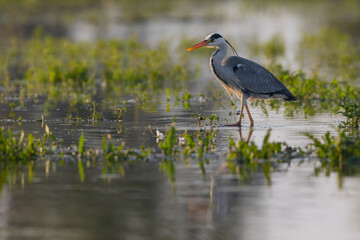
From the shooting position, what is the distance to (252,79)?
12422mm

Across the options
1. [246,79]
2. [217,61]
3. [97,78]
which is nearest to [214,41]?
[217,61]

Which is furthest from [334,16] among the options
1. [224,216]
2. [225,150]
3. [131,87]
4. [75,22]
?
[224,216]

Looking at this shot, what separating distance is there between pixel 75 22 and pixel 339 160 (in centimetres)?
3474

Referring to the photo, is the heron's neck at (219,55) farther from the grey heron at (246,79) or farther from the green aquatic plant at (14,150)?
the green aquatic plant at (14,150)

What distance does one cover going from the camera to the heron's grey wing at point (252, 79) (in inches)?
489

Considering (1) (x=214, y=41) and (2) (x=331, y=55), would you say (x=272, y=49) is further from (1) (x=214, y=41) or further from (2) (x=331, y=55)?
(1) (x=214, y=41)

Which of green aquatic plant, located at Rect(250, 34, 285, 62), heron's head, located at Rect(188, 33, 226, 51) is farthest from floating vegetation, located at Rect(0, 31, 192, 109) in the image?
green aquatic plant, located at Rect(250, 34, 285, 62)

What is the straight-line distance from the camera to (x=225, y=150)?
984cm

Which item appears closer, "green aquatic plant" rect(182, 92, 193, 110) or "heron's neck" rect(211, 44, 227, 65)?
"heron's neck" rect(211, 44, 227, 65)

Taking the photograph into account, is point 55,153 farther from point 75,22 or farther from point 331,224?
point 75,22

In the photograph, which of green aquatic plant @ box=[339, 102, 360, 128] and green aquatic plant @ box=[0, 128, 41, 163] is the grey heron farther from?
green aquatic plant @ box=[0, 128, 41, 163]

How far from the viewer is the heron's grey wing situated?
1241cm

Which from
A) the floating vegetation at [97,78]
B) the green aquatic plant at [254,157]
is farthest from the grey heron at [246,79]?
the floating vegetation at [97,78]

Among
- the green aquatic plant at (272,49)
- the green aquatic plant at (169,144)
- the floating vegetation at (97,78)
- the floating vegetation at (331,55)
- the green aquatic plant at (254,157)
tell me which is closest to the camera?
Answer: the green aquatic plant at (254,157)
